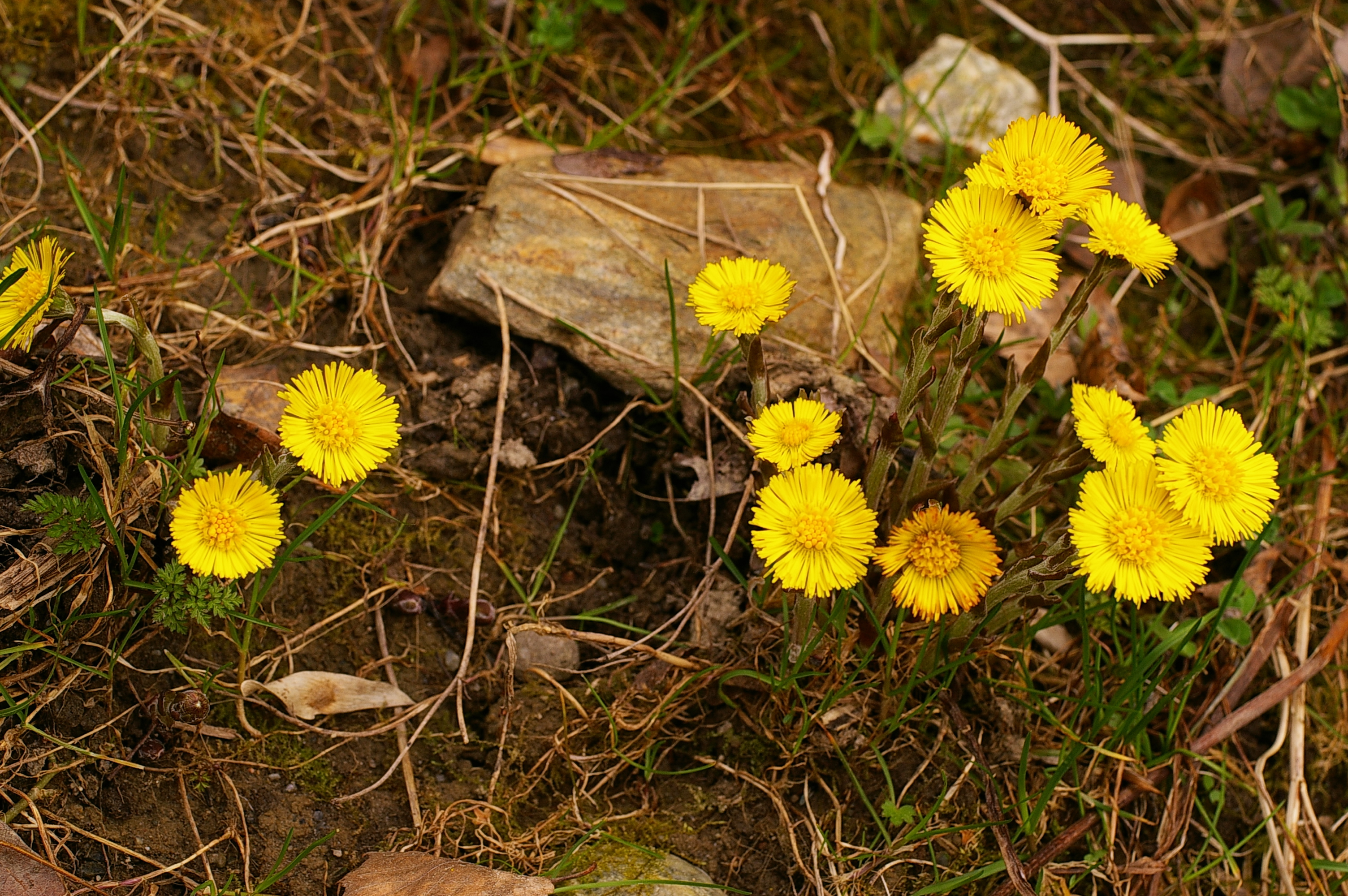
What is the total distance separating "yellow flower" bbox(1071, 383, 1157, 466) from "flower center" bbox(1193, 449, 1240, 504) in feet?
0.25

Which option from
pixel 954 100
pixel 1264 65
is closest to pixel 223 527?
pixel 954 100

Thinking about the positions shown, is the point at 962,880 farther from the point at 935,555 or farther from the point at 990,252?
the point at 990,252

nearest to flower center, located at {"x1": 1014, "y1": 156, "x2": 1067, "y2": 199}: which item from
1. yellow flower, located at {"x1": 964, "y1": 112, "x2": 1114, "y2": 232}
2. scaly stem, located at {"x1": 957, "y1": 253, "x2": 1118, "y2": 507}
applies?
yellow flower, located at {"x1": 964, "y1": 112, "x2": 1114, "y2": 232}

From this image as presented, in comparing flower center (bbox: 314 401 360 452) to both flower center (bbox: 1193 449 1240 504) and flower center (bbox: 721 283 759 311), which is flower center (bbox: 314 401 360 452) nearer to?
flower center (bbox: 721 283 759 311)

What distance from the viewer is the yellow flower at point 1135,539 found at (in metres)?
1.50

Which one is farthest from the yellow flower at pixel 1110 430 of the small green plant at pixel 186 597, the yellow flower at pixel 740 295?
the small green plant at pixel 186 597

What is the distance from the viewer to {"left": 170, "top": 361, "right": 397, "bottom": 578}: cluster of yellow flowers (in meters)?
1.53

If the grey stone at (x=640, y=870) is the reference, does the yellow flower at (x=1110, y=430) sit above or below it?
above

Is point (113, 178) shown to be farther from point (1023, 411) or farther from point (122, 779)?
point (1023, 411)

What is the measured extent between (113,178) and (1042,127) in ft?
6.39

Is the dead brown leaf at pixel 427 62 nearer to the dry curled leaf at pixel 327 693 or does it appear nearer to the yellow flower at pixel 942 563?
the dry curled leaf at pixel 327 693

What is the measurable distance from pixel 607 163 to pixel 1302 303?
179 centimetres

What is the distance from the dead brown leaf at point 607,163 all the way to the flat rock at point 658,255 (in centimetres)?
2

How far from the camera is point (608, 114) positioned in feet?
8.59
